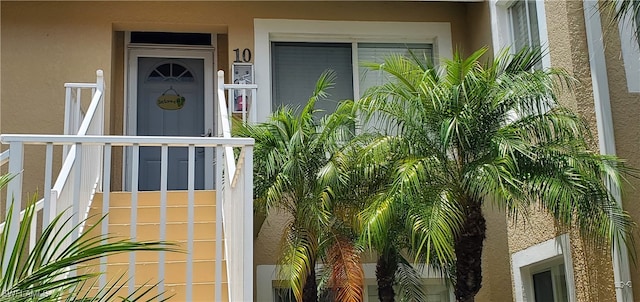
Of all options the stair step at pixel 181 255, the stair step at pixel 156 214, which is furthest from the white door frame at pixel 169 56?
the stair step at pixel 181 255

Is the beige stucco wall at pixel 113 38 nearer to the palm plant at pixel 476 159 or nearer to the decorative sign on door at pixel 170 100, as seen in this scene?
the decorative sign on door at pixel 170 100

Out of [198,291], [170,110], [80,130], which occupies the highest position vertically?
[170,110]

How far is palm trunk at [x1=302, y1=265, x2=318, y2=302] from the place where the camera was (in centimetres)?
666

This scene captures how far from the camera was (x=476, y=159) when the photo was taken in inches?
229

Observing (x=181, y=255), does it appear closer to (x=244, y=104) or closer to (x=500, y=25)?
(x=244, y=104)

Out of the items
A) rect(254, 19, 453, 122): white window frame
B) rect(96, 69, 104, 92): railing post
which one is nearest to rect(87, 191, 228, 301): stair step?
rect(96, 69, 104, 92): railing post

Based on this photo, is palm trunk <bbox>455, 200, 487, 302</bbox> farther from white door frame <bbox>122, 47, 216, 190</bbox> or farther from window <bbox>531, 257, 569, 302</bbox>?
white door frame <bbox>122, 47, 216, 190</bbox>

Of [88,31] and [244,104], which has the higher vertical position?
[88,31]

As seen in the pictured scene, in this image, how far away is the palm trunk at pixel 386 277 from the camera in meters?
6.94

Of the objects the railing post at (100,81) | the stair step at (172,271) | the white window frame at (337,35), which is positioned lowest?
the stair step at (172,271)

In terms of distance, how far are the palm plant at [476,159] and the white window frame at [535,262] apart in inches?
29.3

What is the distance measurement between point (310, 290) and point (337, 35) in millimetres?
3527

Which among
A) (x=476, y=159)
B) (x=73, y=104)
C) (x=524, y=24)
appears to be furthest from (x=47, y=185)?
(x=524, y=24)

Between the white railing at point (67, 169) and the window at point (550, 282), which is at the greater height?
the white railing at point (67, 169)
